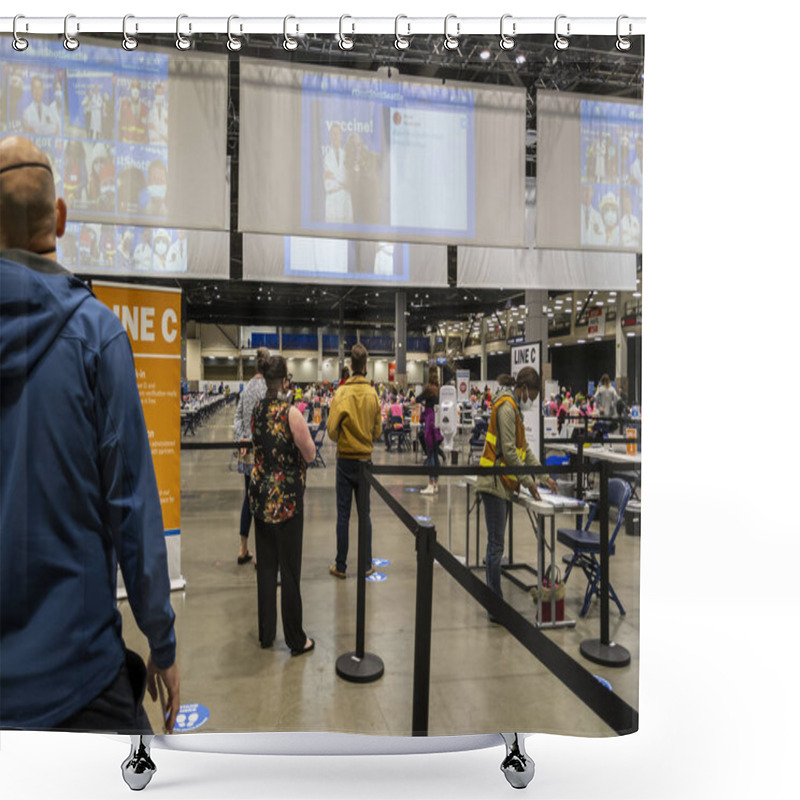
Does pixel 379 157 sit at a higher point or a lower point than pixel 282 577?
higher

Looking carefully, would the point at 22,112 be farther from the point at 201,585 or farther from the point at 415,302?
the point at 201,585

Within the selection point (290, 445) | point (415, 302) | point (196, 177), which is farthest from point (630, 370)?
point (196, 177)

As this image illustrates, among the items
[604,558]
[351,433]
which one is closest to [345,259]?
[351,433]

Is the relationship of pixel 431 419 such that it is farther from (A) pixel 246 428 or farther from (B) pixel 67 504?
(B) pixel 67 504

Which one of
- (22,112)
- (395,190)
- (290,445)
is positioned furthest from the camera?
(290,445)

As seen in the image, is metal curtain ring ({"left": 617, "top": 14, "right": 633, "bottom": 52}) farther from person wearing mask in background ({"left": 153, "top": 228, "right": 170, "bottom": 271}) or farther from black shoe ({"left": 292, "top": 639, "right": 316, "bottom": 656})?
black shoe ({"left": 292, "top": 639, "right": 316, "bottom": 656})

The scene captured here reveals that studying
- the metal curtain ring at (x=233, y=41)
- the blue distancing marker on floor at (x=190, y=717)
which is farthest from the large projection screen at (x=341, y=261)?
the blue distancing marker on floor at (x=190, y=717)

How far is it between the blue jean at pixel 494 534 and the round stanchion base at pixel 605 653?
41cm

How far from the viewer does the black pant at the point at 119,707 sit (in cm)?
184

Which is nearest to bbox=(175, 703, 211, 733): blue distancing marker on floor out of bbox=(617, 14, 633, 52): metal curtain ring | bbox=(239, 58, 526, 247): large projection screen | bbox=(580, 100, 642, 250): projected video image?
bbox=(239, 58, 526, 247): large projection screen

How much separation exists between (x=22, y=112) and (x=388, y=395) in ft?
5.23

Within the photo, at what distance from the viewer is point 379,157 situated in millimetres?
2143

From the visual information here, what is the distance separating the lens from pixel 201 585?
208 centimetres

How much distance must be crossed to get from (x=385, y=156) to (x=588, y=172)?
76 cm
